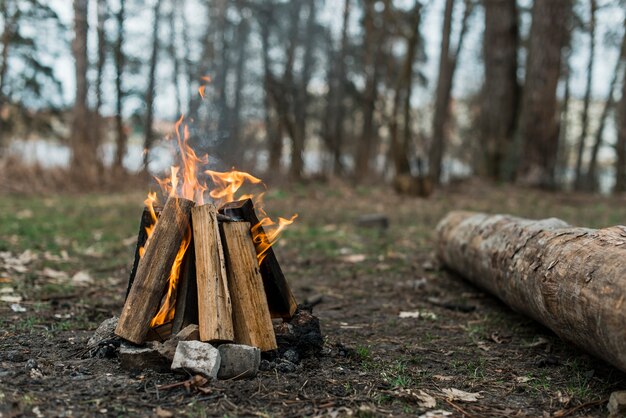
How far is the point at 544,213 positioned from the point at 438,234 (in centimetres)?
439

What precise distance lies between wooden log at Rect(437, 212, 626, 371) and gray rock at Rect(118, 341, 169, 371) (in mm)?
2213

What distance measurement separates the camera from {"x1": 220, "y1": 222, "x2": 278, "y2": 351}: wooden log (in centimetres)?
328

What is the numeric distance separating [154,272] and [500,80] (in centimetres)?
1317


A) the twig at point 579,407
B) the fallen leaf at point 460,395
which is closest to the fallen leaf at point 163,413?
the fallen leaf at point 460,395

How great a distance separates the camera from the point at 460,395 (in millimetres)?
3061

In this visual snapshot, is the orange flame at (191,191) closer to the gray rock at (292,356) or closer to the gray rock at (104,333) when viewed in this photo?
the gray rock at (104,333)

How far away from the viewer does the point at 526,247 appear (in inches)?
160

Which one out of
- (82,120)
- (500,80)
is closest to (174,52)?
(82,120)

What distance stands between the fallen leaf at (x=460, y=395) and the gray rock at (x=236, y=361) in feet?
3.35

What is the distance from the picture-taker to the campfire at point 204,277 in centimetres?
323

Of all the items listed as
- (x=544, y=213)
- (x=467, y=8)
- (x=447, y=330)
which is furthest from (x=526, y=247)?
(x=467, y=8)

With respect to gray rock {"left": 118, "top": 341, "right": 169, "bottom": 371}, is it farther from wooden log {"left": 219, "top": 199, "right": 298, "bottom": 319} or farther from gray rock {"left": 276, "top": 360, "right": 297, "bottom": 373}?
wooden log {"left": 219, "top": 199, "right": 298, "bottom": 319}

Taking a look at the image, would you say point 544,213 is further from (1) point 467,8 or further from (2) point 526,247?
(1) point 467,8

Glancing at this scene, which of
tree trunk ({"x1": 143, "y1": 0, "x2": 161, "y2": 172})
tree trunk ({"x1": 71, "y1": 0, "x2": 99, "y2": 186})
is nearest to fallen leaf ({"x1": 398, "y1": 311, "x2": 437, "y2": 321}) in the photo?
tree trunk ({"x1": 71, "y1": 0, "x2": 99, "y2": 186})
